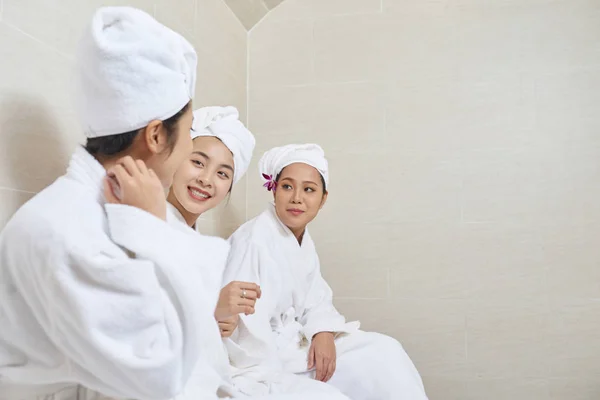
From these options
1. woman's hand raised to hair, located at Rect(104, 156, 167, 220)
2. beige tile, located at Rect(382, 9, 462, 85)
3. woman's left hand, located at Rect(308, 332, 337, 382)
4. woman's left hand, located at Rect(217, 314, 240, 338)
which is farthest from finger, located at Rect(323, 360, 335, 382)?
beige tile, located at Rect(382, 9, 462, 85)

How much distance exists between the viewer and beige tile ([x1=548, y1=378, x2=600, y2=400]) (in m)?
2.39

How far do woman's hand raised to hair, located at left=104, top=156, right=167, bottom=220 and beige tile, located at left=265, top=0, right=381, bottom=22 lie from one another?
1979 millimetres

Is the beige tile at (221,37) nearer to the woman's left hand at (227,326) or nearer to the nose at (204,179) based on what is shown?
the nose at (204,179)

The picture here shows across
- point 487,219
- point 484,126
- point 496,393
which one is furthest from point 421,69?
point 496,393

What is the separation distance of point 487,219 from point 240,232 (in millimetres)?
1189

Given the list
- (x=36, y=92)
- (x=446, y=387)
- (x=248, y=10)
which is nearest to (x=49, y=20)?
(x=36, y=92)

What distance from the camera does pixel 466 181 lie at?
255 centimetres

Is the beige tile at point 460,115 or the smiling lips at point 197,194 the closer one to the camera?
the smiling lips at point 197,194

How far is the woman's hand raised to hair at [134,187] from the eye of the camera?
98cm

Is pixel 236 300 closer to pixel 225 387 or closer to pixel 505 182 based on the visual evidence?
pixel 225 387

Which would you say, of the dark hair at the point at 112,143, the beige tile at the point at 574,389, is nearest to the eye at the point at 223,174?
the dark hair at the point at 112,143

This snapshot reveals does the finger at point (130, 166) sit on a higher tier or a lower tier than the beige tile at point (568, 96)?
lower

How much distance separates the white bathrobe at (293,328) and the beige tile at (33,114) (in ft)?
2.15

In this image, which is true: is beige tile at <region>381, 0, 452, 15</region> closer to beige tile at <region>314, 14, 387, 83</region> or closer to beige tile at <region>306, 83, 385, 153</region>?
beige tile at <region>314, 14, 387, 83</region>
